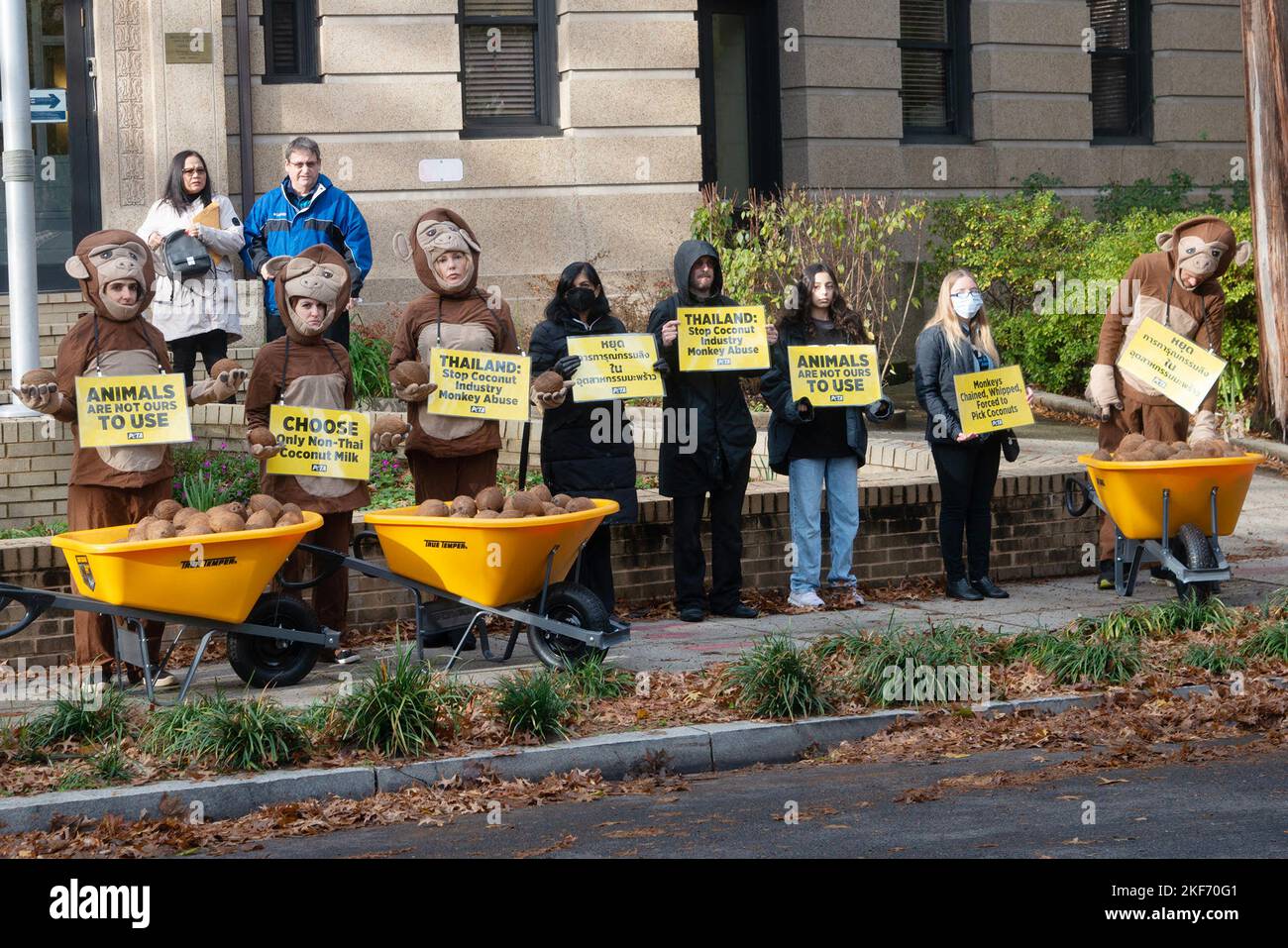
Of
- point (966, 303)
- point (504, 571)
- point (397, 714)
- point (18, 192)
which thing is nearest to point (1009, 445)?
point (966, 303)

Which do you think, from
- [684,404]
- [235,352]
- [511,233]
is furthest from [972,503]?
[511,233]

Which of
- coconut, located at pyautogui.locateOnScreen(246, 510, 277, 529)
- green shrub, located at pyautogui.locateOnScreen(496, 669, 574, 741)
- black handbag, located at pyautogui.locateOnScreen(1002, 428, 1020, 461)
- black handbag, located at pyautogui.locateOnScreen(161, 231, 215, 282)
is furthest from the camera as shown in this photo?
black handbag, located at pyautogui.locateOnScreen(161, 231, 215, 282)

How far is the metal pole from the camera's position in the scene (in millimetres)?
12062

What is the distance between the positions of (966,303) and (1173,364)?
4.20 ft

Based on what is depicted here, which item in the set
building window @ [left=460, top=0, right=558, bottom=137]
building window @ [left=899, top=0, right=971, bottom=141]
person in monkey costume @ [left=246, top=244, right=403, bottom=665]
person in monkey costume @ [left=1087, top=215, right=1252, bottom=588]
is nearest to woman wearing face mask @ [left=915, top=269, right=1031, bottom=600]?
person in monkey costume @ [left=1087, top=215, right=1252, bottom=588]

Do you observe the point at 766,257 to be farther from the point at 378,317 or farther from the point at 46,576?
the point at 46,576

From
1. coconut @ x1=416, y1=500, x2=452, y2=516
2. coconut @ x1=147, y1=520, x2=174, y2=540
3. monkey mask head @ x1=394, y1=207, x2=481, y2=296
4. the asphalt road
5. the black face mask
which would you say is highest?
monkey mask head @ x1=394, y1=207, x2=481, y2=296

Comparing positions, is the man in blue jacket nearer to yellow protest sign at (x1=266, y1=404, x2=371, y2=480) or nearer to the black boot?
yellow protest sign at (x1=266, y1=404, x2=371, y2=480)

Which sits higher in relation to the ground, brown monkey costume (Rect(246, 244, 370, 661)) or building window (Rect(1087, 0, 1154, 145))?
building window (Rect(1087, 0, 1154, 145))

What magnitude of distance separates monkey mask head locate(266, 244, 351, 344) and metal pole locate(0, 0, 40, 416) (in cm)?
336

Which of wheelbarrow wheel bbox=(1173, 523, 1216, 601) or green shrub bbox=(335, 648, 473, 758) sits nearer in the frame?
green shrub bbox=(335, 648, 473, 758)

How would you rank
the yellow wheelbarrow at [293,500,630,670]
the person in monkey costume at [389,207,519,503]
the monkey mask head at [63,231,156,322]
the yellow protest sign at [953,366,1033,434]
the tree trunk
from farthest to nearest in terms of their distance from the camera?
the tree trunk, the yellow protest sign at [953,366,1033,434], the person in monkey costume at [389,207,519,503], the monkey mask head at [63,231,156,322], the yellow wheelbarrow at [293,500,630,670]

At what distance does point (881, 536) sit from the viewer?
1167 cm

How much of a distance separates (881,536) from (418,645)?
367cm
